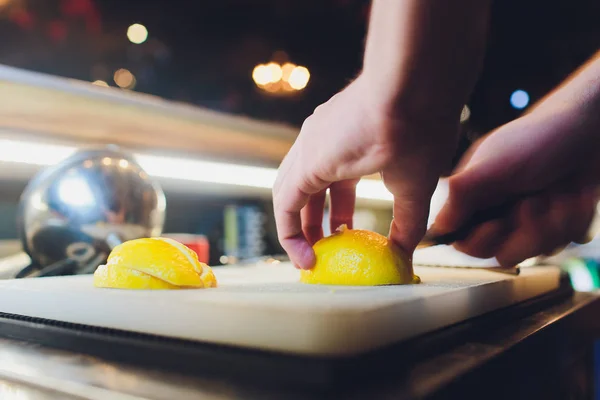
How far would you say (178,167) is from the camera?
2047mm

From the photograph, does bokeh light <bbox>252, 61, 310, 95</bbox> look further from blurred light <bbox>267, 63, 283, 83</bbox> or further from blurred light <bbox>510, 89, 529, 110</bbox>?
blurred light <bbox>510, 89, 529, 110</bbox>

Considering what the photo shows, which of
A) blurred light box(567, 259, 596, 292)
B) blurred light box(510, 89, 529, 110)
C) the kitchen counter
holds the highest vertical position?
blurred light box(510, 89, 529, 110)

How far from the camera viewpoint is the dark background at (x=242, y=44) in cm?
294

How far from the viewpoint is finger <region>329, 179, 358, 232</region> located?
1.13 metres

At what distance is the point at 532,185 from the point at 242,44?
317 cm

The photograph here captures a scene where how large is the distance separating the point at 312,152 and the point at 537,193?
0.68 metres

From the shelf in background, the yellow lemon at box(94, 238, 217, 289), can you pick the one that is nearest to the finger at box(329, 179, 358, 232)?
the yellow lemon at box(94, 238, 217, 289)

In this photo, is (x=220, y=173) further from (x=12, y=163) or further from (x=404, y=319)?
(x=404, y=319)

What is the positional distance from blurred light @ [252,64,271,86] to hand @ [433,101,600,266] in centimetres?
312

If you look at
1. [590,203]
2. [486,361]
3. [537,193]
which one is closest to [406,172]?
[486,361]

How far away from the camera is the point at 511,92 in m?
4.80

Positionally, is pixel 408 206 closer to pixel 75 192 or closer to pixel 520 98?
pixel 75 192

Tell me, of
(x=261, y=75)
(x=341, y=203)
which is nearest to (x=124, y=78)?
(x=261, y=75)

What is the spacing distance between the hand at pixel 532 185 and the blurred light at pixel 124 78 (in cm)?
266
